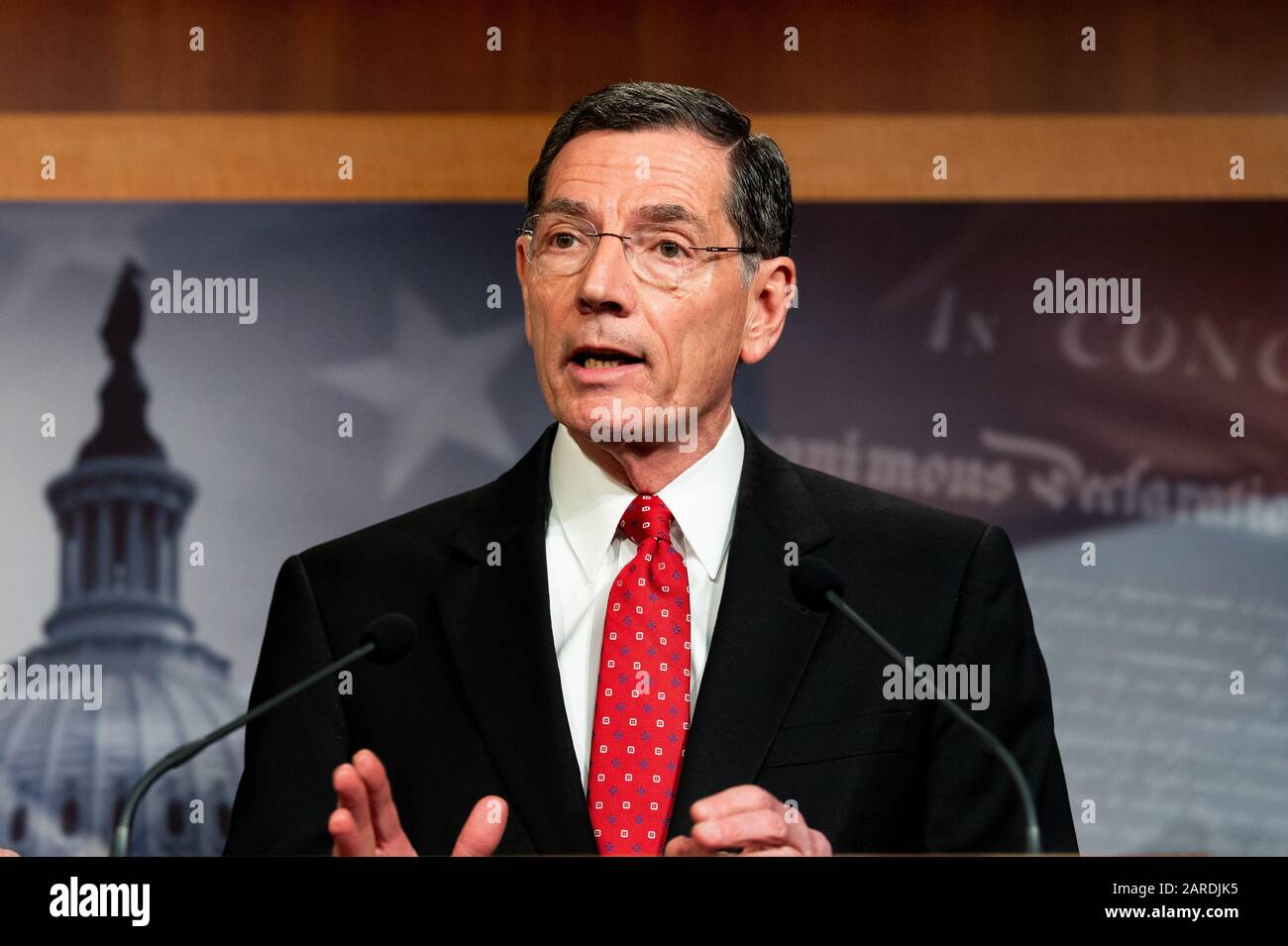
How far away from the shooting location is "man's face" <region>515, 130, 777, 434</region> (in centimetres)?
199

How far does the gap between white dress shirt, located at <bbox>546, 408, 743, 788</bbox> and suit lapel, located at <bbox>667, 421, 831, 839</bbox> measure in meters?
0.04

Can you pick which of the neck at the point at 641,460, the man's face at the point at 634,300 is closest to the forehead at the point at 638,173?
the man's face at the point at 634,300

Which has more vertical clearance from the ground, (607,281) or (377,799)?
(607,281)

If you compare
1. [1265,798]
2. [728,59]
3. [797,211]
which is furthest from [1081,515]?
[728,59]

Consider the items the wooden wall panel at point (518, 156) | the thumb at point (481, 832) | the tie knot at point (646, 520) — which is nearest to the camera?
the thumb at point (481, 832)

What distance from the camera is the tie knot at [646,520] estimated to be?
6.50 ft

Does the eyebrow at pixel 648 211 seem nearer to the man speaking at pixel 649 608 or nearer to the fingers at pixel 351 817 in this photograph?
the man speaking at pixel 649 608

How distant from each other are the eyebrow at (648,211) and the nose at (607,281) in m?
0.05

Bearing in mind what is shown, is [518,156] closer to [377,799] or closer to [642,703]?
[642,703]

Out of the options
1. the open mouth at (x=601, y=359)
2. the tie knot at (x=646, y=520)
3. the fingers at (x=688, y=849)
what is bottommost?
the fingers at (x=688, y=849)

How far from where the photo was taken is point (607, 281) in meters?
1.99

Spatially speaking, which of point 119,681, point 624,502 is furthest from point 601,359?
point 119,681

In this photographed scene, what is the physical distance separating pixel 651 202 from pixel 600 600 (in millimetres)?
546

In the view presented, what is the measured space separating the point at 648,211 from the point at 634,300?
0.43 ft
